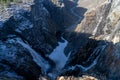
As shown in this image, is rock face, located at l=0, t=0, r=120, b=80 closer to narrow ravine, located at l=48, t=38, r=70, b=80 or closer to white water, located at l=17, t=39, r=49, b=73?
white water, located at l=17, t=39, r=49, b=73

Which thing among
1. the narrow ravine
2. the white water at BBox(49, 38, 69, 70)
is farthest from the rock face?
the white water at BBox(49, 38, 69, 70)

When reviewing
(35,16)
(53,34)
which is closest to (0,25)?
(35,16)

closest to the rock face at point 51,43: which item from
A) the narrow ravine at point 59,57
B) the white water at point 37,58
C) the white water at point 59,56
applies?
the white water at point 37,58

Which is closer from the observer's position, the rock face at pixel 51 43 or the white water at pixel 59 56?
the rock face at pixel 51 43

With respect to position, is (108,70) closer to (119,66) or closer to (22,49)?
(119,66)

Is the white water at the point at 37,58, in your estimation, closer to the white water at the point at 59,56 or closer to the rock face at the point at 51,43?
the rock face at the point at 51,43
